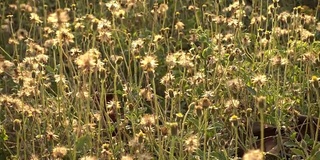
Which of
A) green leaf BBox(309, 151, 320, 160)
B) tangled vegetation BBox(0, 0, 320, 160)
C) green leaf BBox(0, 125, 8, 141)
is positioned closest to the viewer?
green leaf BBox(309, 151, 320, 160)

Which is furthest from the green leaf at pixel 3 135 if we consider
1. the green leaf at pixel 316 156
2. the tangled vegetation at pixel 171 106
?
the green leaf at pixel 316 156

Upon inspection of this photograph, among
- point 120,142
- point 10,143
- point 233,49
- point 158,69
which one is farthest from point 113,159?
point 158,69

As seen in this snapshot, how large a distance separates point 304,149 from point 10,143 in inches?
44.8

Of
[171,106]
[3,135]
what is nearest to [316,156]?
[171,106]

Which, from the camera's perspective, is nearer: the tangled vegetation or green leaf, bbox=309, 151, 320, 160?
green leaf, bbox=309, 151, 320, 160

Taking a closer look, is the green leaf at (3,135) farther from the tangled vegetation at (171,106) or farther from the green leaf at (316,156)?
the green leaf at (316,156)

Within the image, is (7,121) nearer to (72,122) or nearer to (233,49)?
(72,122)

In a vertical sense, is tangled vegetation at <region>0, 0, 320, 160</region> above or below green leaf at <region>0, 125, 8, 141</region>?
above

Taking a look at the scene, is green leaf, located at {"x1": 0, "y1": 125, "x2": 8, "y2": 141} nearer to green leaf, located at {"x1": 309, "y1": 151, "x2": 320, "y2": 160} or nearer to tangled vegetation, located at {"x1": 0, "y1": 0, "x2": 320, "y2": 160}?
tangled vegetation, located at {"x1": 0, "y1": 0, "x2": 320, "y2": 160}

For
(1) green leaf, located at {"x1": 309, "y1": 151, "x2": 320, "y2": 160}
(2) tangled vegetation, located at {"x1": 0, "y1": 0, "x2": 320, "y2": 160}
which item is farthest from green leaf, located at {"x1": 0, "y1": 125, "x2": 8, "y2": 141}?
(1) green leaf, located at {"x1": 309, "y1": 151, "x2": 320, "y2": 160}

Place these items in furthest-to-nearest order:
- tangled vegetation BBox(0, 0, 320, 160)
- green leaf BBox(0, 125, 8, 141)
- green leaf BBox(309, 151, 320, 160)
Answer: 1. green leaf BBox(0, 125, 8, 141)
2. tangled vegetation BBox(0, 0, 320, 160)
3. green leaf BBox(309, 151, 320, 160)

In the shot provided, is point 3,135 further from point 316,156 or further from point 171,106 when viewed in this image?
point 316,156

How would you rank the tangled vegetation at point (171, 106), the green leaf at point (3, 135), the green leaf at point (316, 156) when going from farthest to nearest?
the green leaf at point (3, 135), the tangled vegetation at point (171, 106), the green leaf at point (316, 156)

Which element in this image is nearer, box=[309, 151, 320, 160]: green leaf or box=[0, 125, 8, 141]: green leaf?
box=[309, 151, 320, 160]: green leaf
